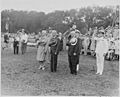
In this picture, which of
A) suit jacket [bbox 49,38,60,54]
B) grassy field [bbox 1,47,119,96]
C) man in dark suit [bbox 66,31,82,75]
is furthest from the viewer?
suit jacket [bbox 49,38,60,54]

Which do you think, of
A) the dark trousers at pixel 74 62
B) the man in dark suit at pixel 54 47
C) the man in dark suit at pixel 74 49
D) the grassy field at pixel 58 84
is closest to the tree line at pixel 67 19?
the man in dark suit at pixel 54 47

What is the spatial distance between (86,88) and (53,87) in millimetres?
824

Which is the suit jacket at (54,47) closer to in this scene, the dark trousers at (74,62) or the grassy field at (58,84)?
the dark trousers at (74,62)

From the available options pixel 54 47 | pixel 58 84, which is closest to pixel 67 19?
pixel 54 47

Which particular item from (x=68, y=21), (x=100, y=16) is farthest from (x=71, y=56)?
(x=68, y=21)

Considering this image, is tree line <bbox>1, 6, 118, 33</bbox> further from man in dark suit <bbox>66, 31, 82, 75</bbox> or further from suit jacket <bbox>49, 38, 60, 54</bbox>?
man in dark suit <bbox>66, 31, 82, 75</bbox>

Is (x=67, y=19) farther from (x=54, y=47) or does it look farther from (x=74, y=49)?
(x=74, y=49)

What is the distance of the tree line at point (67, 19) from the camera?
20595 millimetres

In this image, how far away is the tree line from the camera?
20.6 metres

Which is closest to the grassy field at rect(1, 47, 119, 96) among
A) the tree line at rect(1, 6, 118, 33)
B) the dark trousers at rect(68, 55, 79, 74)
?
the dark trousers at rect(68, 55, 79, 74)

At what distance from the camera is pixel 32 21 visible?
34562 mm

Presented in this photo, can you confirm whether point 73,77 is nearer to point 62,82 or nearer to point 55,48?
point 62,82

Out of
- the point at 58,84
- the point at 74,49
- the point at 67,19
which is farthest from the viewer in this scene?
the point at 67,19

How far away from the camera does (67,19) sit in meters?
25.4
